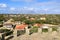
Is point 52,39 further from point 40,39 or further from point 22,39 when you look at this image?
point 22,39

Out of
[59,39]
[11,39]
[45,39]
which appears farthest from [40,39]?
[11,39]

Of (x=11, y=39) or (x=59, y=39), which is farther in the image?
(x=59, y=39)

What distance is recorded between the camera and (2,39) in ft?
24.6


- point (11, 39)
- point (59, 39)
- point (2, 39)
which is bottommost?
point (59, 39)

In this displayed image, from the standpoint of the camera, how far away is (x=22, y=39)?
11016 mm

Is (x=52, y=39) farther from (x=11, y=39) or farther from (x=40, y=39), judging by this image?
(x=11, y=39)

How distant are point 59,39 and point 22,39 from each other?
11.9 feet

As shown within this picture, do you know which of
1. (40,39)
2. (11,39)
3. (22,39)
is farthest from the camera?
(40,39)

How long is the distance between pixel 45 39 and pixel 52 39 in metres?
0.69

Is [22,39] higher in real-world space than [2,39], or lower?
lower

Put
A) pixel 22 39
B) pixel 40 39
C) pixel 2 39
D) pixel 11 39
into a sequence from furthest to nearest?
1. pixel 40 39
2. pixel 22 39
3. pixel 11 39
4. pixel 2 39

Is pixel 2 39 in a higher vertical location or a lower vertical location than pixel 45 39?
higher

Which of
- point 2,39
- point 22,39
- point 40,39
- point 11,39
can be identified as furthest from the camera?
point 40,39

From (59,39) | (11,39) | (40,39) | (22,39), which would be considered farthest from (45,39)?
(11,39)
